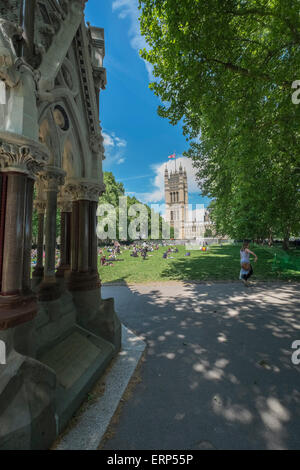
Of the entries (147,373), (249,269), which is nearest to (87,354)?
(147,373)

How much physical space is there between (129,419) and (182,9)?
342 inches

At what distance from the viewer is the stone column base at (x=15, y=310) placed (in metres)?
2.38

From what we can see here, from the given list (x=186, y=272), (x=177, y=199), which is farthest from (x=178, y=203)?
(x=186, y=272)

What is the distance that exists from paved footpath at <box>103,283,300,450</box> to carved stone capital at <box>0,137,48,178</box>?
11.5ft

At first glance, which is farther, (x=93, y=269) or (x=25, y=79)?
(x=93, y=269)

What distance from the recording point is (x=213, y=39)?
19.3 feet

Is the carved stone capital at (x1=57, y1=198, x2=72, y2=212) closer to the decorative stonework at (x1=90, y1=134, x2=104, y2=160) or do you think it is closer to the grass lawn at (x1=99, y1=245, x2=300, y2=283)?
the decorative stonework at (x1=90, y1=134, x2=104, y2=160)

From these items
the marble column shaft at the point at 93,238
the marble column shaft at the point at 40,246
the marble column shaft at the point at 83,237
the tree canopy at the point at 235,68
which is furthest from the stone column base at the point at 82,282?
the tree canopy at the point at 235,68

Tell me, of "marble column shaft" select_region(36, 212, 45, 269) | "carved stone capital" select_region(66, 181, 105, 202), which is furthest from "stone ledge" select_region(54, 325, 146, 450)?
"carved stone capital" select_region(66, 181, 105, 202)

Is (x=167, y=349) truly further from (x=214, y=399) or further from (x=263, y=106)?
(x=263, y=106)

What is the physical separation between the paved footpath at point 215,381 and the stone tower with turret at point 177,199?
102097 mm

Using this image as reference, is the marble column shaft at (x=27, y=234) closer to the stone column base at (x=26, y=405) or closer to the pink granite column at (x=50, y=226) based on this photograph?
the stone column base at (x=26, y=405)

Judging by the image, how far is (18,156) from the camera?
8.68 feet

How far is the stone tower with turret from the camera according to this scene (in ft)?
360
